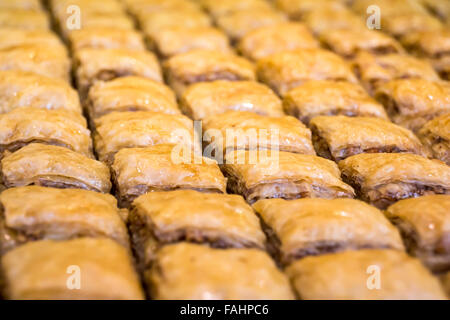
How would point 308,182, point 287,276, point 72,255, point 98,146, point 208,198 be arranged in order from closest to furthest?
point 72,255 → point 287,276 → point 208,198 → point 308,182 → point 98,146

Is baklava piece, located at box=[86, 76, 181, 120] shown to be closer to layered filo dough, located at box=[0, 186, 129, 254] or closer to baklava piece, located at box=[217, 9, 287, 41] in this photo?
layered filo dough, located at box=[0, 186, 129, 254]

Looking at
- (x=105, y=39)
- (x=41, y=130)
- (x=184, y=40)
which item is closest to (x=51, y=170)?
(x=41, y=130)

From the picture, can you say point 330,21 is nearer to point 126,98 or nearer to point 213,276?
point 126,98

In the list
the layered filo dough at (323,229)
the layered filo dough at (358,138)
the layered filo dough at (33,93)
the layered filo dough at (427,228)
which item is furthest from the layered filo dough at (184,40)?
the layered filo dough at (427,228)

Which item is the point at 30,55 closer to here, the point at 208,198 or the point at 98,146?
the point at 98,146

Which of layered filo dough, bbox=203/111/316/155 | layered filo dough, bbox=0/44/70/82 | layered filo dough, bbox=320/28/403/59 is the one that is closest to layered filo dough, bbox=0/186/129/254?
layered filo dough, bbox=203/111/316/155
